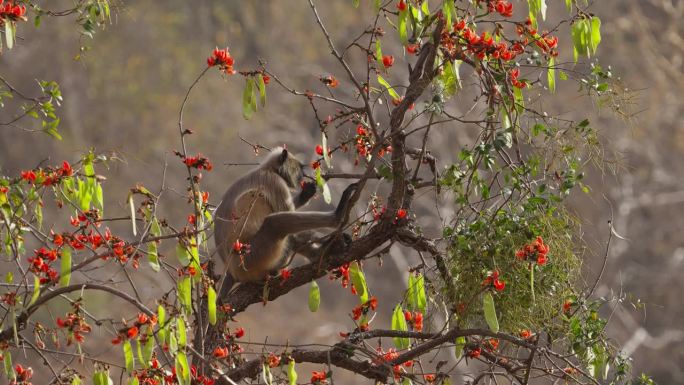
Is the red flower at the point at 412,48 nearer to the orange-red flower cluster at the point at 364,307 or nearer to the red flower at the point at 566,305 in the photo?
the orange-red flower cluster at the point at 364,307

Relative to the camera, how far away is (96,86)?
24.2 meters

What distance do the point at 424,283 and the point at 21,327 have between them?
164 cm

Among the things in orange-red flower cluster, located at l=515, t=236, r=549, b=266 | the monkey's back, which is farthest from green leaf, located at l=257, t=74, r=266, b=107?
the monkey's back

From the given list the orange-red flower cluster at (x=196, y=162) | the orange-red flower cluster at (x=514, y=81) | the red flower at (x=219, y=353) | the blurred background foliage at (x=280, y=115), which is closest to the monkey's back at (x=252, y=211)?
the red flower at (x=219, y=353)

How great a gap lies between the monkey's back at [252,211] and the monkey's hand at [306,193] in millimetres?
54

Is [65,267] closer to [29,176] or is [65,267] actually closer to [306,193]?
[29,176]

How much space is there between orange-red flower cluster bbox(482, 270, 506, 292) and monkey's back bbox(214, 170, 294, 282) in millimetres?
2039

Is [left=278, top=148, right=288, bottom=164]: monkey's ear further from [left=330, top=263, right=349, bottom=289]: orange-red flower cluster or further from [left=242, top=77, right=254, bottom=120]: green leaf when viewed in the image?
[left=242, top=77, right=254, bottom=120]: green leaf

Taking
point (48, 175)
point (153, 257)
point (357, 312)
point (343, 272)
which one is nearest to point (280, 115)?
point (343, 272)

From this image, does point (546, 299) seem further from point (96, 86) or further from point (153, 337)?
point (96, 86)

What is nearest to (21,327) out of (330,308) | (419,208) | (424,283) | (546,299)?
(424,283)

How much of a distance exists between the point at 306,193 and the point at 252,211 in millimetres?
364

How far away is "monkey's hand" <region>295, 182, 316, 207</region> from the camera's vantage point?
623 cm

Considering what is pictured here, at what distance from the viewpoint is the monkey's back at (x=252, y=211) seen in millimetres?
5785
